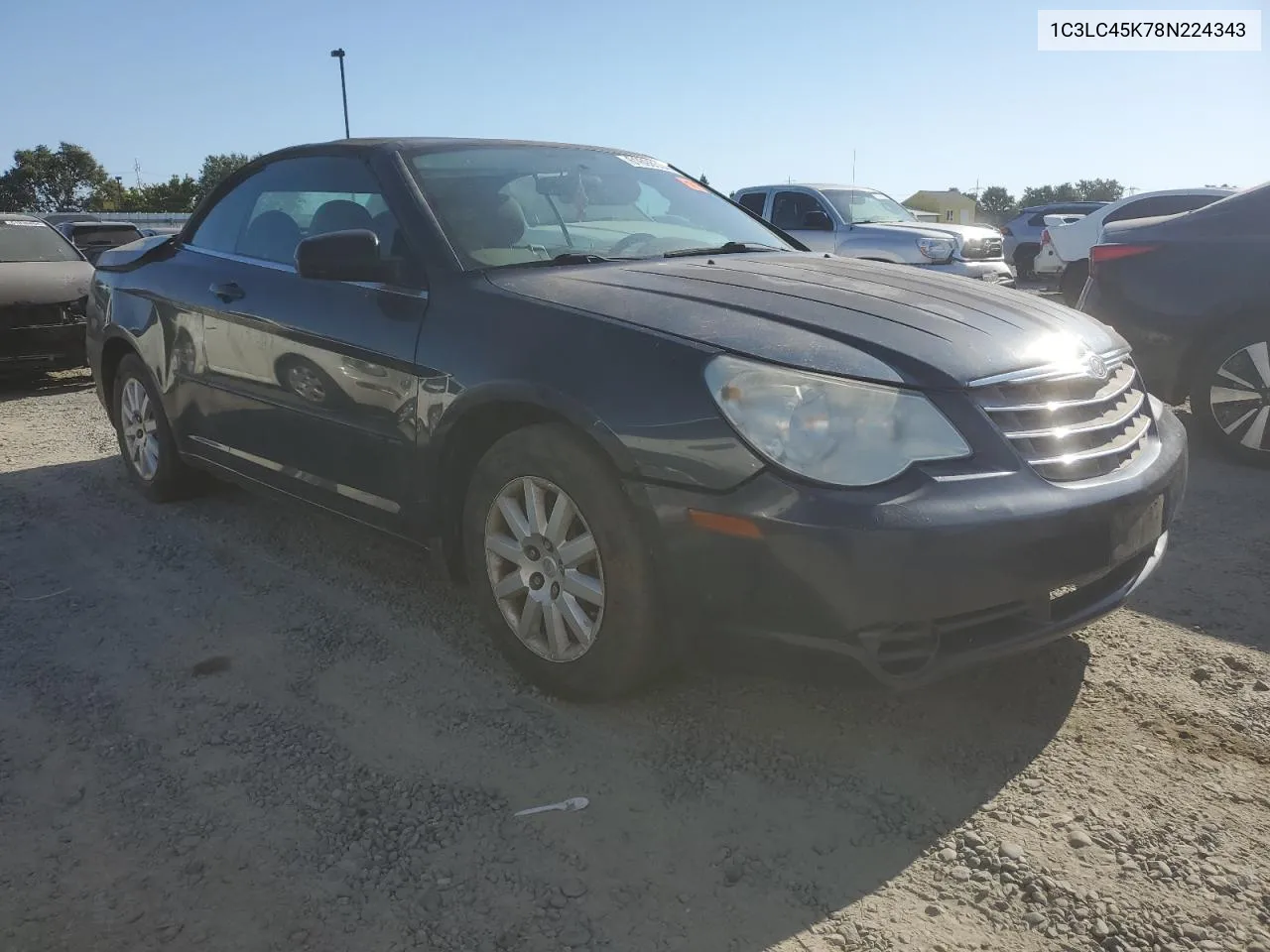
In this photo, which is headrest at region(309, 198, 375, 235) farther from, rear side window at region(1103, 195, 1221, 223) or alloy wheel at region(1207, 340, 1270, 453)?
rear side window at region(1103, 195, 1221, 223)

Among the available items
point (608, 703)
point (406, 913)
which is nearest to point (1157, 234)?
point (608, 703)

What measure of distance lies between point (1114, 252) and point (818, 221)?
809cm

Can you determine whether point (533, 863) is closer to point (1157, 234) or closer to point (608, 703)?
point (608, 703)

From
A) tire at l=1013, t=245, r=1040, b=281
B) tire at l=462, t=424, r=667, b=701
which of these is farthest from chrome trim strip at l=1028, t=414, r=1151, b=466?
tire at l=1013, t=245, r=1040, b=281

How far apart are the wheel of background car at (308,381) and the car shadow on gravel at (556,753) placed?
0.48 metres

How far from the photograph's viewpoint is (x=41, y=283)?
8.95 m

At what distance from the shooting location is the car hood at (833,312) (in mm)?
2645

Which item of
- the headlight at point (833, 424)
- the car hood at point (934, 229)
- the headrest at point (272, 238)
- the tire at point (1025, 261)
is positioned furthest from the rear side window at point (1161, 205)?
the headlight at point (833, 424)

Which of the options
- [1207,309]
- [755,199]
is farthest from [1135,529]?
[755,199]

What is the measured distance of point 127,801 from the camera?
2.64m

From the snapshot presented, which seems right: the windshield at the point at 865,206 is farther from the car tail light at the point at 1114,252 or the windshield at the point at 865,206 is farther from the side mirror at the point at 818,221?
the car tail light at the point at 1114,252

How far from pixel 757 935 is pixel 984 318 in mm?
1779

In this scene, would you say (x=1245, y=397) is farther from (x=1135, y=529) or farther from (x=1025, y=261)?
(x=1025, y=261)

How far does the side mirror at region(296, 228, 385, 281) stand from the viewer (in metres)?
3.36
